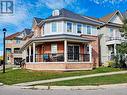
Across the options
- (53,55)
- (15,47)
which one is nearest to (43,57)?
(53,55)

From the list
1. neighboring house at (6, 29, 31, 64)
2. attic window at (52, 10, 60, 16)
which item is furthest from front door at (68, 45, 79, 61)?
neighboring house at (6, 29, 31, 64)

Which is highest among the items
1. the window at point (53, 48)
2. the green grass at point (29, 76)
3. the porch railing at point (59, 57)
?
the window at point (53, 48)

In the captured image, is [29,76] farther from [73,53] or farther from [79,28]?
[79,28]

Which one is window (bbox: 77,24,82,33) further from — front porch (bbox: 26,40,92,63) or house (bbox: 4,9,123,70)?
front porch (bbox: 26,40,92,63)

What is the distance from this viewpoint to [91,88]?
15266mm

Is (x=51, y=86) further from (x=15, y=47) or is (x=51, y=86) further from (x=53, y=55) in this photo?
(x=15, y=47)

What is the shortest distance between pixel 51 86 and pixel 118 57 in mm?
20286

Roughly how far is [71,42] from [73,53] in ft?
6.87

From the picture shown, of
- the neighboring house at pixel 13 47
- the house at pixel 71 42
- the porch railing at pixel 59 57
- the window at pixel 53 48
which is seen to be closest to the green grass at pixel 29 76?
the house at pixel 71 42

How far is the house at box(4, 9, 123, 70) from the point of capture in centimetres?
2902

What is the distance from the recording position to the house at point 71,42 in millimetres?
29016

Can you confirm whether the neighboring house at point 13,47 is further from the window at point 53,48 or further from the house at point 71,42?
the window at point 53,48

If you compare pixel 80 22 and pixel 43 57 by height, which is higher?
pixel 80 22

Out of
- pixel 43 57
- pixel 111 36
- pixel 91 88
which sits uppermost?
pixel 111 36
